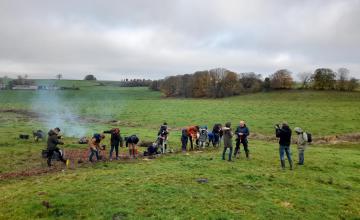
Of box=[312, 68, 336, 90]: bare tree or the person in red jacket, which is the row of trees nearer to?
box=[312, 68, 336, 90]: bare tree

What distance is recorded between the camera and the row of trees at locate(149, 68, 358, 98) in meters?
102

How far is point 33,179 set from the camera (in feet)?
62.3

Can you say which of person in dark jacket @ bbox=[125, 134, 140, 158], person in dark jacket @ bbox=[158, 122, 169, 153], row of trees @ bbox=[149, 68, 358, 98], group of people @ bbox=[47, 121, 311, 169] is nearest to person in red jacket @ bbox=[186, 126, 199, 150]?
group of people @ bbox=[47, 121, 311, 169]

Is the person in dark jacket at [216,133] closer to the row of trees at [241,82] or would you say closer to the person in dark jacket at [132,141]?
the person in dark jacket at [132,141]

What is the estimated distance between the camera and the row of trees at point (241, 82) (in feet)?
336

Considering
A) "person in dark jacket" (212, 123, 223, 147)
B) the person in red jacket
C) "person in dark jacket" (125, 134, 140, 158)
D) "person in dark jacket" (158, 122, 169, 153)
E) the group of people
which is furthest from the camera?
"person in dark jacket" (212, 123, 223, 147)

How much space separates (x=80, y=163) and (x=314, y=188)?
614 inches

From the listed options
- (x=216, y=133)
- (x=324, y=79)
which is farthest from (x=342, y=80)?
(x=216, y=133)

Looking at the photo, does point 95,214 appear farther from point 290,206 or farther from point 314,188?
point 314,188

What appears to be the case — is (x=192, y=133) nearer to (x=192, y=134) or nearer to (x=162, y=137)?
(x=192, y=134)

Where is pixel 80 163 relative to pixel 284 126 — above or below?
below

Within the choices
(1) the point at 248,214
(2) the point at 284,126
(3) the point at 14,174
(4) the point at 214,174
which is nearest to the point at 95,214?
(1) the point at 248,214

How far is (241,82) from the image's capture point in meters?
118

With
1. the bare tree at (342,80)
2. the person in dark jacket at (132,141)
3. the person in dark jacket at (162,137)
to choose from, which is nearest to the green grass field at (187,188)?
the person in dark jacket at (132,141)
